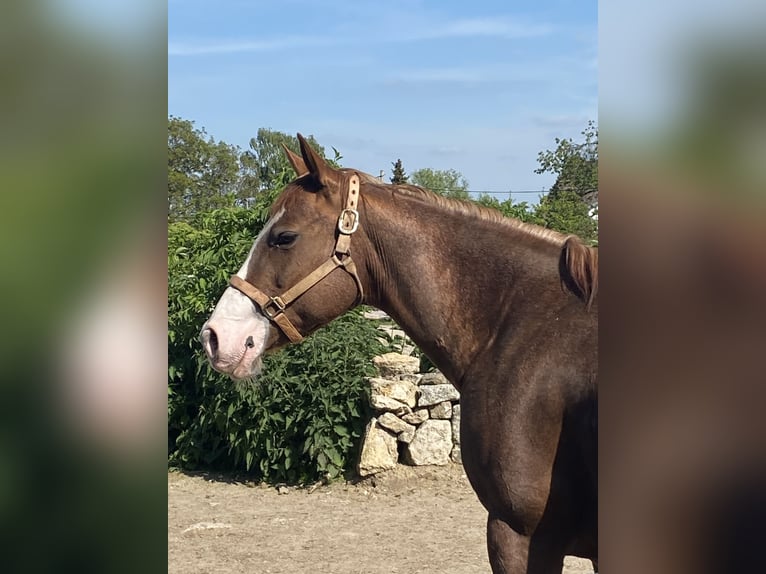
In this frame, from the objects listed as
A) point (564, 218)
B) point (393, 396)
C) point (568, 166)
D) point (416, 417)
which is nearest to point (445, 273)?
point (393, 396)

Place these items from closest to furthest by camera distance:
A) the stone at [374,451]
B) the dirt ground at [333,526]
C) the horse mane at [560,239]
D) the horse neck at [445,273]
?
the horse mane at [560,239]
the horse neck at [445,273]
the dirt ground at [333,526]
the stone at [374,451]

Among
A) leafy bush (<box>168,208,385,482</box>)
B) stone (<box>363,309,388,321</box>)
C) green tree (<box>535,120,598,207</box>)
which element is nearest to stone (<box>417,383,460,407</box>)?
leafy bush (<box>168,208,385,482</box>)

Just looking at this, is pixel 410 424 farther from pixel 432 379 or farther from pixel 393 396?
pixel 432 379

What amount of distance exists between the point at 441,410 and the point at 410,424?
274mm

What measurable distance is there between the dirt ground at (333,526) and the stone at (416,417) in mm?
385

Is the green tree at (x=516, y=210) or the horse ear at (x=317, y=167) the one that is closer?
the horse ear at (x=317, y=167)

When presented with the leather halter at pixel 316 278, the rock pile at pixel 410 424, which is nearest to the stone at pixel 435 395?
the rock pile at pixel 410 424

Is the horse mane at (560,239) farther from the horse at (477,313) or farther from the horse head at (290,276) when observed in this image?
the horse head at (290,276)

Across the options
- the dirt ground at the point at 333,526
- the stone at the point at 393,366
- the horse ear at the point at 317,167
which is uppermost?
the horse ear at the point at 317,167

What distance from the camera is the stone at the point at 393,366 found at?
20.3ft

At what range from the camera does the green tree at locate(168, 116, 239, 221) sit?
86.0 ft

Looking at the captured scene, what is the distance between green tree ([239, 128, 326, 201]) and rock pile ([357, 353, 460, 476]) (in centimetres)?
198
